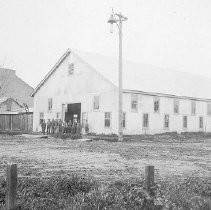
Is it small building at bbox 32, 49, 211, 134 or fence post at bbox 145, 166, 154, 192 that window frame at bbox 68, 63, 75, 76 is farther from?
fence post at bbox 145, 166, 154, 192

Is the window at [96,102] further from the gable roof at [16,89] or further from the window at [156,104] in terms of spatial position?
the gable roof at [16,89]

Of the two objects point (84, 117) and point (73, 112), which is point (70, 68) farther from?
point (84, 117)

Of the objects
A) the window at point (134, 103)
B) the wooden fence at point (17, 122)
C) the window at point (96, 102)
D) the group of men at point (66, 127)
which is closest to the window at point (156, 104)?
the window at point (134, 103)

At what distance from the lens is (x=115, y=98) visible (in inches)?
1190

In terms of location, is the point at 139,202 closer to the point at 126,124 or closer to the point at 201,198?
the point at 201,198

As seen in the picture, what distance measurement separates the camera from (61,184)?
728cm

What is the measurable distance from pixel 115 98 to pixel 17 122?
16067 mm

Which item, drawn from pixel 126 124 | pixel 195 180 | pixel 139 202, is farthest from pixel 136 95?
pixel 139 202

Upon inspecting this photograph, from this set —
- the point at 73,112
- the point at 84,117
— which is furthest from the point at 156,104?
the point at 73,112

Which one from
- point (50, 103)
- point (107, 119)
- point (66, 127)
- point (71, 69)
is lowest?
point (66, 127)

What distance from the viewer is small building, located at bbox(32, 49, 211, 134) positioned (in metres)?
31.0

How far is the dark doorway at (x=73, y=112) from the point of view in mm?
34031

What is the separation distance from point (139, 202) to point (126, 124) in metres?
24.6

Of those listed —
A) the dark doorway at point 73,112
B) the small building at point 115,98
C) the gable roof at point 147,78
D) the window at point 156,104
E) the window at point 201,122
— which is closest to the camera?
the small building at point 115,98
